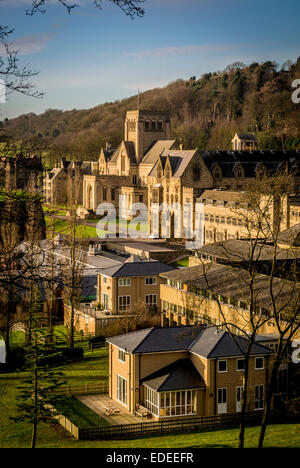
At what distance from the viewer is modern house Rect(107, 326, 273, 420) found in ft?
86.2

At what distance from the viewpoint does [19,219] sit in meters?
11.4

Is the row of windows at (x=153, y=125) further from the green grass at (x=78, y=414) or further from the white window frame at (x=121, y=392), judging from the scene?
the green grass at (x=78, y=414)

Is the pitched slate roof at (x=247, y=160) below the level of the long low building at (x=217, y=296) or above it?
above

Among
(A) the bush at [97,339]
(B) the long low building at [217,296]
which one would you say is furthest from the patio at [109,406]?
(A) the bush at [97,339]

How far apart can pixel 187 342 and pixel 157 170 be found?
46.7m

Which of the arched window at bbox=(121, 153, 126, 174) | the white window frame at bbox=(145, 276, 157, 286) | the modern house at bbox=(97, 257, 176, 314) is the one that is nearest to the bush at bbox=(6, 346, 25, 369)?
the modern house at bbox=(97, 257, 176, 314)

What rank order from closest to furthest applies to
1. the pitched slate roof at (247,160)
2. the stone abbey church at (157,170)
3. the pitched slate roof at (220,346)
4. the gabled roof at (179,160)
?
the pitched slate roof at (220,346) < the stone abbey church at (157,170) < the gabled roof at (179,160) < the pitched slate roof at (247,160)

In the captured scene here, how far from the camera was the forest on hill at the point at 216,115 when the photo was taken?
11021cm

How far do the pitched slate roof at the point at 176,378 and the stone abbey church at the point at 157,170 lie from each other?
27957mm

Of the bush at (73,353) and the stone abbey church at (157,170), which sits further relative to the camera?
the stone abbey church at (157,170)

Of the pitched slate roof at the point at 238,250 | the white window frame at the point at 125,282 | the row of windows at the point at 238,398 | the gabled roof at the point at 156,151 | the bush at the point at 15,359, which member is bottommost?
the bush at the point at 15,359

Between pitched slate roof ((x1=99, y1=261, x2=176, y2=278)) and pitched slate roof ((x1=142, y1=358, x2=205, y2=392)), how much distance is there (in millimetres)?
14828

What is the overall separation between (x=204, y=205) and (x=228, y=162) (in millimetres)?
10369

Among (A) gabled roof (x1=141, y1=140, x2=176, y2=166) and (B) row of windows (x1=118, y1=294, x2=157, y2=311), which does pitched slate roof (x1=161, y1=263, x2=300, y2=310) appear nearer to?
(B) row of windows (x1=118, y1=294, x2=157, y2=311)
